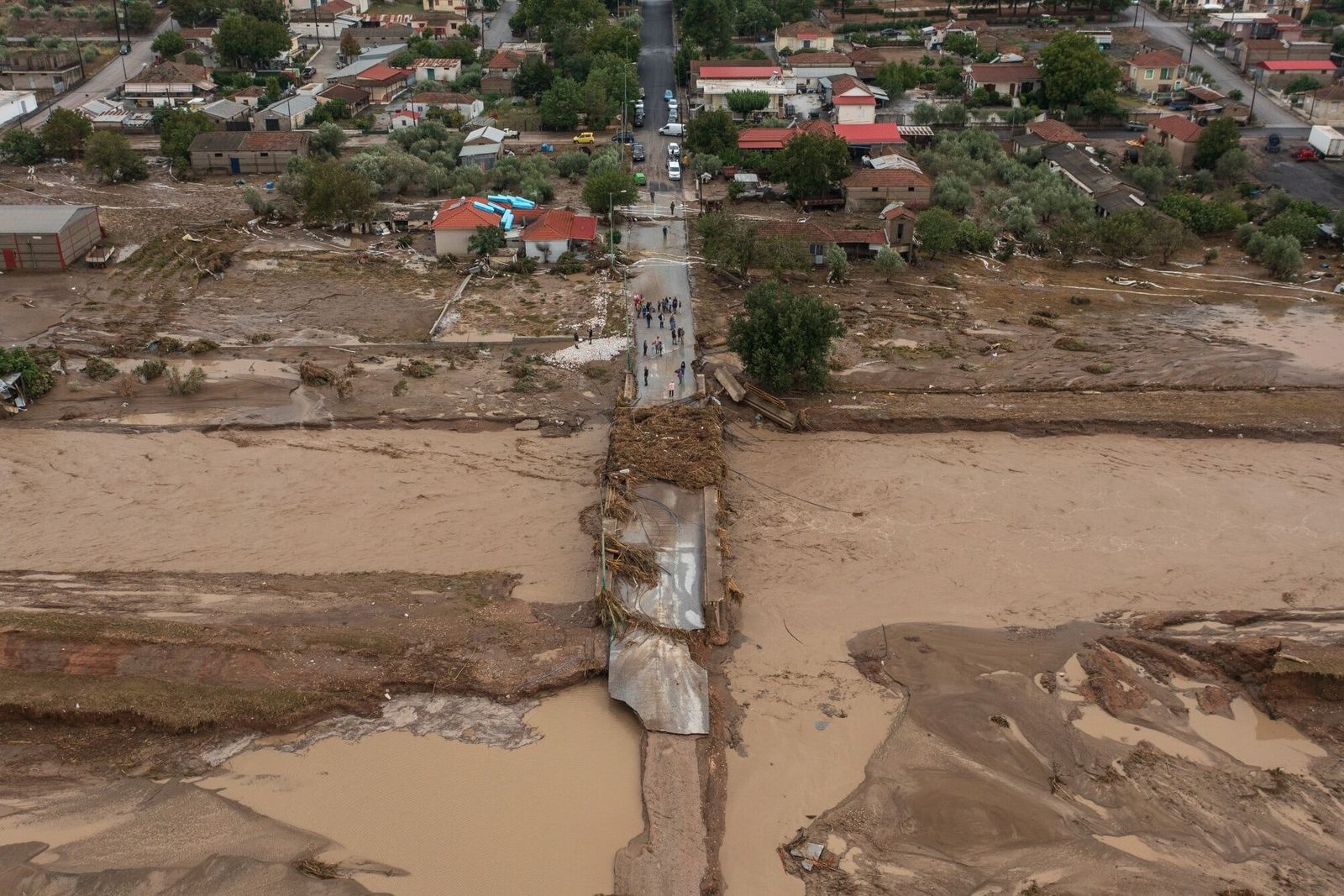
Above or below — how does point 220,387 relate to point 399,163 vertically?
below

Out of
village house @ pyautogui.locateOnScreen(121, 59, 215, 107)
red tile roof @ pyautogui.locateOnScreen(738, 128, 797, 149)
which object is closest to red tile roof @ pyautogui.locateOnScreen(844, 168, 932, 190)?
red tile roof @ pyautogui.locateOnScreen(738, 128, 797, 149)

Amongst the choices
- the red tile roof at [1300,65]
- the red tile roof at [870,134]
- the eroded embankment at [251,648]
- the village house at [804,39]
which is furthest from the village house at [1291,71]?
the eroded embankment at [251,648]

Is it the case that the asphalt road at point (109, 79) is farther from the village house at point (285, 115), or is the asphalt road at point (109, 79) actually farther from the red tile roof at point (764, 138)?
the red tile roof at point (764, 138)

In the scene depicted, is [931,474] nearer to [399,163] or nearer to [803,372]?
[803,372]

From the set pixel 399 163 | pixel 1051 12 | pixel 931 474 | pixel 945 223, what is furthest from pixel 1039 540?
pixel 1051 12

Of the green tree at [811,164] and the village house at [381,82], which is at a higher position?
the village house at [381,82]

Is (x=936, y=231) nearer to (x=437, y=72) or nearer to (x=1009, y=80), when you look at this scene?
(x=1009, y=80)

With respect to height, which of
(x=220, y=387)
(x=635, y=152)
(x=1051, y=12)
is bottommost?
(x=220, y=387)

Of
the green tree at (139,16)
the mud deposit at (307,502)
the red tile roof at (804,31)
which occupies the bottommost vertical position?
the mud deposit at (307,502)
